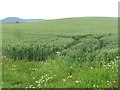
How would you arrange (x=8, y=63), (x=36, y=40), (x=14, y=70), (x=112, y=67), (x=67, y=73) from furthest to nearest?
(x=36, y=40) < (x=8, y=63) < (x=14, y=70) < (x=67, y=73) < (x=112, y=67)

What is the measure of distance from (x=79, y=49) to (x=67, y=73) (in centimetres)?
399

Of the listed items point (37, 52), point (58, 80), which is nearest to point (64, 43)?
point (37, 52)

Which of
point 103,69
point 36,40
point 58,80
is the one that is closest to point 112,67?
point 103,69

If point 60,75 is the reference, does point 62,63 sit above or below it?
above

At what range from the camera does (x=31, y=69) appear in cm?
1738

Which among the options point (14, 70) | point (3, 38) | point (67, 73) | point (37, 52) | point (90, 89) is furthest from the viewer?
point (3, 38)

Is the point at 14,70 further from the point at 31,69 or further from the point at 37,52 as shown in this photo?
the point at 37,52

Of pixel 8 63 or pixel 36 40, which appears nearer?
pixel 8 63

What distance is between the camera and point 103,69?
46.5ft

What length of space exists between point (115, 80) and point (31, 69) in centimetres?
558

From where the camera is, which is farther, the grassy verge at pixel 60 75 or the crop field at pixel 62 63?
the crop field at pixel 62 63

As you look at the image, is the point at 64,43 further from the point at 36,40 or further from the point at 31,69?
the point at 31,69

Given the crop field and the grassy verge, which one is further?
the crop field

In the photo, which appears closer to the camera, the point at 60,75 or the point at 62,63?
the point at 60,75
